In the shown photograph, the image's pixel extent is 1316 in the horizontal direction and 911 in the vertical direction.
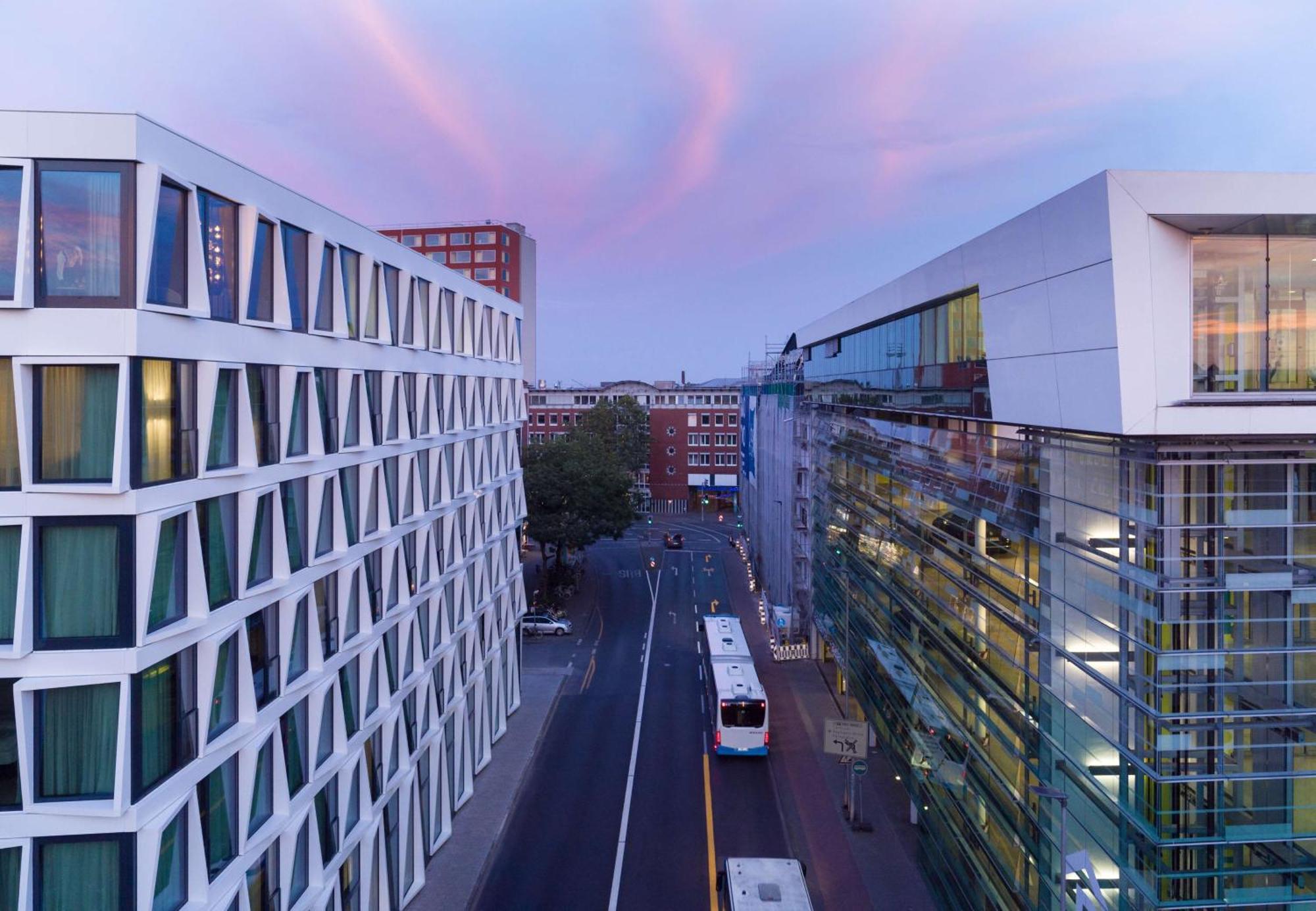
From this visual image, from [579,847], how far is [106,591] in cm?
1820

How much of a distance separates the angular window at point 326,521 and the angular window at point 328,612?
587 millimetres

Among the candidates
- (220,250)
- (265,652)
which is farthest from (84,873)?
(220,250)

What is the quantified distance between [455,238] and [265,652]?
8221 cm

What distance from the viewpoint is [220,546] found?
14078mm

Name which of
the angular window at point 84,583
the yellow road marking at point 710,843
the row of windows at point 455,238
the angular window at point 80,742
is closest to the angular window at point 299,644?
the angular window at point 80,742

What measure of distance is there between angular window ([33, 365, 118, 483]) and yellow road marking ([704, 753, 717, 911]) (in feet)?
60.1

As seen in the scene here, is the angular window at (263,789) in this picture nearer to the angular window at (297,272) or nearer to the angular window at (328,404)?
the angular window at (328,404)

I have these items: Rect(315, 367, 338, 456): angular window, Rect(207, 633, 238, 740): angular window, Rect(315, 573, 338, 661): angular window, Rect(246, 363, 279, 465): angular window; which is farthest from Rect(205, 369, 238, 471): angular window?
Rect(315, 573, 338, 661): angular window

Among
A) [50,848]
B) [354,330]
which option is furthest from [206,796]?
[354,330]

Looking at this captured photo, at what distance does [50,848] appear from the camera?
11.8 meters

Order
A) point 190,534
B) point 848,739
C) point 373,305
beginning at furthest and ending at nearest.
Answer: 1. point 848,739
2. point 373,305
3. point 190,534

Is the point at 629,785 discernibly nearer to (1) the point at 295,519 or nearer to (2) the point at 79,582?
(1) the point at 295,519

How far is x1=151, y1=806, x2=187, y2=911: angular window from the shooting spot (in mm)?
12461

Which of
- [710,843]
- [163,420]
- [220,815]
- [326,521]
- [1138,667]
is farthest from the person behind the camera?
[710,843]
